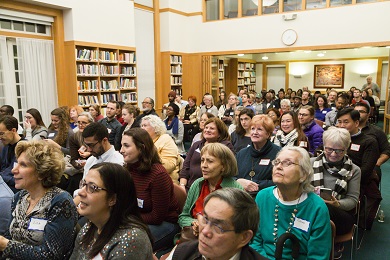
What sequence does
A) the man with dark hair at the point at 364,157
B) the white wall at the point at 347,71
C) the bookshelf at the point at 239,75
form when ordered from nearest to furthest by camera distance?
the man with dark hair at the point at 364,157, the white wall at the point at 347,71, the bookshelf at the point at 239,75

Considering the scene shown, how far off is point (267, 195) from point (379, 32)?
8.57m

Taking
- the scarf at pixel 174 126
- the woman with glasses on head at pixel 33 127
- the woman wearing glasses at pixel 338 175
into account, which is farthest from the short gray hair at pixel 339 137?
the woman with glasses on head at pixel 33 127

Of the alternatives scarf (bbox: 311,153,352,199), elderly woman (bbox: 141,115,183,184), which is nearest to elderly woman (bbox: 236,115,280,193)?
scarf (bbox: 311,153,352,199)

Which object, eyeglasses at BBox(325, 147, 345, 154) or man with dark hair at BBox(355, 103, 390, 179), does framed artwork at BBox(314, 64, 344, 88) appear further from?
eyeglasses at BBox(325, 147, 345, 154)

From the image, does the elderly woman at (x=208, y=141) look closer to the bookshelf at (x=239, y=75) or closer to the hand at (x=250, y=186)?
the hand at (x=250, y=186)

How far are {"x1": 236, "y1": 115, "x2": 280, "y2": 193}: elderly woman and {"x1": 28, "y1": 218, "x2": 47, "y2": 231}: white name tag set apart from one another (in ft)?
5.64

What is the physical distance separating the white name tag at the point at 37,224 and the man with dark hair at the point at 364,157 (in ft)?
10.2

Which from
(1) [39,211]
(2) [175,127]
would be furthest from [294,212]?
(2) [175,127]

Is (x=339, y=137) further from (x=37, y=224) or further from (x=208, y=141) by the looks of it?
(x=37, y=224)

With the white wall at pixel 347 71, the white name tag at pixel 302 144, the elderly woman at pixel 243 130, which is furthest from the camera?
the white wall at pixel 347 71

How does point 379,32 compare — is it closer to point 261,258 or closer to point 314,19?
point 314,19

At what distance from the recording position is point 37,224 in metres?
1.93

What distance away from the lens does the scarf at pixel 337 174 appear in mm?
2668

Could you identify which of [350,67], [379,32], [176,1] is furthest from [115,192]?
[350,67]
